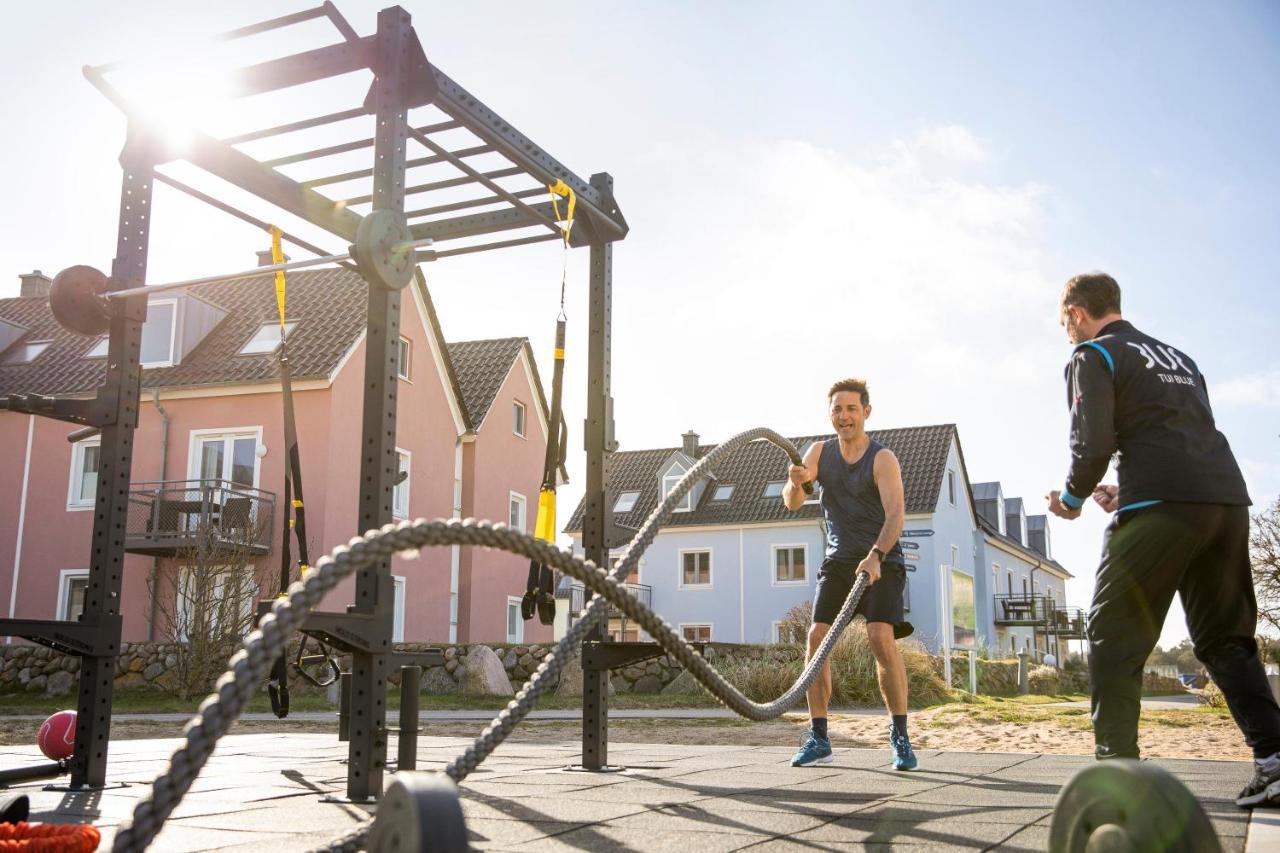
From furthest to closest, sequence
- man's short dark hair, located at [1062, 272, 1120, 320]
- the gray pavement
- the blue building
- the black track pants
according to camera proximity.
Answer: the blue building
man's short dark hair, located at [1062, 272, 1120, 320]
the black track pants
the gray pavement

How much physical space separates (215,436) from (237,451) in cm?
51

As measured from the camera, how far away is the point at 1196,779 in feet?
15.4

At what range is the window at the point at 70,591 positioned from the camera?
20375mm

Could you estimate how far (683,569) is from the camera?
35094mm

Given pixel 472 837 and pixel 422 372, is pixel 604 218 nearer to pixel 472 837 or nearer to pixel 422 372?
pixel 472 837

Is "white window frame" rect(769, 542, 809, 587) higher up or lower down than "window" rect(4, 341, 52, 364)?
lower down

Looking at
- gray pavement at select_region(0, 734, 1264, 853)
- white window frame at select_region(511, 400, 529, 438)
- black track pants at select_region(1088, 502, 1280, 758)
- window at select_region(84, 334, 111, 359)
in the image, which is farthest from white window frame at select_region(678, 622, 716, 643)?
black track pants at select_region(1088, 502, 1280, 758)

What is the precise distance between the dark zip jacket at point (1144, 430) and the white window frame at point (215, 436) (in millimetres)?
18052

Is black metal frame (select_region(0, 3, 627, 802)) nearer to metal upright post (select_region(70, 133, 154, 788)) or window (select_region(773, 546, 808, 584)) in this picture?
metal upright post (select_region(70, 133, 154, 788))

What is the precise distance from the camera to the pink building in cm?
1920

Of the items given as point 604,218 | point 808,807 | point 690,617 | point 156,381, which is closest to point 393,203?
point 604,218

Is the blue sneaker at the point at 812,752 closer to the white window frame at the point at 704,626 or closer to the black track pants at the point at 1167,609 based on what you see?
the black track pants at the point at 1167,609

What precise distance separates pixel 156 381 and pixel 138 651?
220 inches

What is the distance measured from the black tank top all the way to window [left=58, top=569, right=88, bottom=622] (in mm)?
18320
